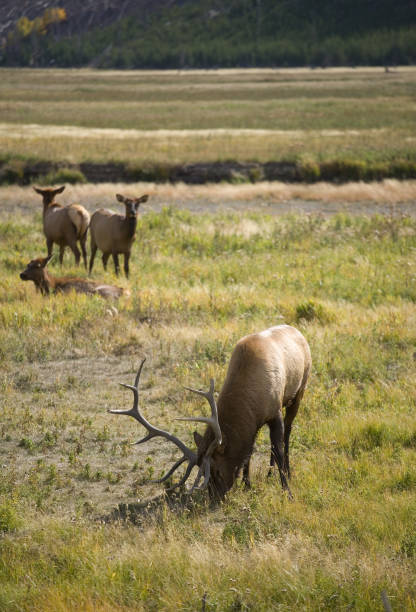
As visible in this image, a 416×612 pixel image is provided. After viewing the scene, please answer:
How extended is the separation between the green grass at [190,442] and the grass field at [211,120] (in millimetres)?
24569

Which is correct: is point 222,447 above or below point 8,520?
above

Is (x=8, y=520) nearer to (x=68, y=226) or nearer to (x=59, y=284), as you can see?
(x=59, y=284)

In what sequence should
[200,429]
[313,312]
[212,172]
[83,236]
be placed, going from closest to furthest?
[200,429] → [313,312] → [83,236] → [212,172]

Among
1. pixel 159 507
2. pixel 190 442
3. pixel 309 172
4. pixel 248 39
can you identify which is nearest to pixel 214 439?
pixel 159 507

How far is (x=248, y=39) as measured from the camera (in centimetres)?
17188

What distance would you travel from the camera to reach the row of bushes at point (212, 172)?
114 ft

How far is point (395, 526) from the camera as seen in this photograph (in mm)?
5594

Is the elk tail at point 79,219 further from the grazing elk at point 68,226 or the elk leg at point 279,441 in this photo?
the elk leg at point 279,441

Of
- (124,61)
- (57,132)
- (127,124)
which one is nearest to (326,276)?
(57,132)

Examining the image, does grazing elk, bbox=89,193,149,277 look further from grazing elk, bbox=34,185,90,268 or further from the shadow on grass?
the shadow on grass

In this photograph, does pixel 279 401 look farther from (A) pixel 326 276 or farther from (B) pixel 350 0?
(B) pixel 350 0

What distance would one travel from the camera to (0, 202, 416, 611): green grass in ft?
16.5

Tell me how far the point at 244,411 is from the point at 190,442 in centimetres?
181

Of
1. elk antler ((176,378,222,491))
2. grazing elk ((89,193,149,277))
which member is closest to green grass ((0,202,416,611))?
elk antler ((176,378,222,491))
